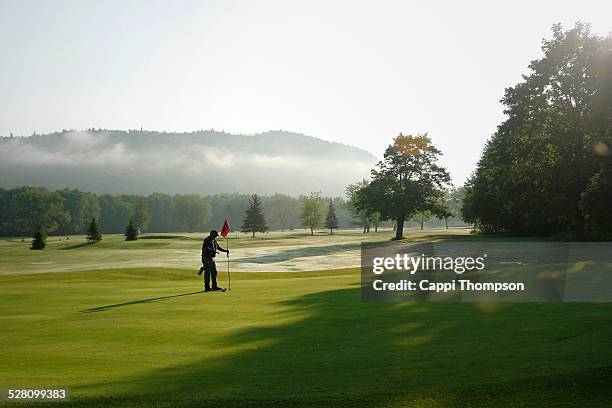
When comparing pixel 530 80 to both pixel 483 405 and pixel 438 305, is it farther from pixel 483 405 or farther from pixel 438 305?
pixel 483 405

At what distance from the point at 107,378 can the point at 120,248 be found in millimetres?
85595

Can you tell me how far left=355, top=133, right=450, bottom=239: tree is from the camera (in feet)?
314

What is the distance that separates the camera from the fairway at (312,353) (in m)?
7.99

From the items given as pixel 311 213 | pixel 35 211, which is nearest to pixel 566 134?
pixel 311 213

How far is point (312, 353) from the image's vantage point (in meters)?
11.3

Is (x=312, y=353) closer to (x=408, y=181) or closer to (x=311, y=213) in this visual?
(x=408, y=181)

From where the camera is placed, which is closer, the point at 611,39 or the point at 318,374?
the point at 318,374

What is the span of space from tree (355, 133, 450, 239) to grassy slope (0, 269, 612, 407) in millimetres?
77543

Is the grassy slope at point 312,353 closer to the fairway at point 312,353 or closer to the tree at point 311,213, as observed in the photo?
the fairway at point 312,353

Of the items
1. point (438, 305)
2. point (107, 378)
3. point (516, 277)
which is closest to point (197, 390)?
point (107, 378)

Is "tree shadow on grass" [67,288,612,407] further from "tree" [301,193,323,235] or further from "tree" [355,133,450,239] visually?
"tree" [301,193,323,235]

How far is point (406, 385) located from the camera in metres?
8.45

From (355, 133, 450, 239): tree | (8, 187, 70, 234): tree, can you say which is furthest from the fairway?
(8, 187, 70, 234): tree

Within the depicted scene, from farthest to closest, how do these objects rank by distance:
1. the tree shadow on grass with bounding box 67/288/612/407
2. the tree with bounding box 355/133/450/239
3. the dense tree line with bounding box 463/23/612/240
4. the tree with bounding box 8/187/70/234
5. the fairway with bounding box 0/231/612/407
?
1. the tree with bounding box 8/187/70/234
2. the tree with bounding box 355/133/450/239
3. the dense tree line with bounding box 463/23/612/240
4. the fairway with bounding box 0/231/612/407
5. the tree shadow on grass with bounding box 67/288/612/407
